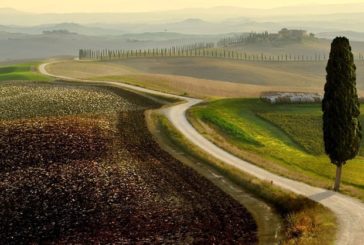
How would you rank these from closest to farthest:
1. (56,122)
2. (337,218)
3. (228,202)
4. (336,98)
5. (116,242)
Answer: (116,242) < (337,218) < (228,202) < (336,98) < (56,122)

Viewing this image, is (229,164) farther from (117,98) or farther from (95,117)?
(117,98)

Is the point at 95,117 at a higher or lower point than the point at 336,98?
lower

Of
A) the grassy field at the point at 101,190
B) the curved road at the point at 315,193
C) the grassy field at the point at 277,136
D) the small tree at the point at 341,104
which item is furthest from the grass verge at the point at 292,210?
the small tree at the point at 341,104

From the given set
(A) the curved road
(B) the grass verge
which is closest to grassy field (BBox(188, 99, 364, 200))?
(A) the curved road

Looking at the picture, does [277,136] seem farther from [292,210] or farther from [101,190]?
[101,190]

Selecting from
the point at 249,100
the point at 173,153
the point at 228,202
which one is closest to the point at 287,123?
the point at 249,100

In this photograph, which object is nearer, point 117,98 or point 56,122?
point 56,122
